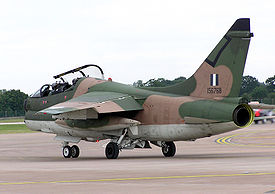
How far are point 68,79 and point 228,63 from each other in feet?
28.0

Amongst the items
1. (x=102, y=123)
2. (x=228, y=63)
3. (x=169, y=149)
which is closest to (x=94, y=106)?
(x=102, y=123)

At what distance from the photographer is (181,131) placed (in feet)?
67.6

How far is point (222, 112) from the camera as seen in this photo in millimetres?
19328

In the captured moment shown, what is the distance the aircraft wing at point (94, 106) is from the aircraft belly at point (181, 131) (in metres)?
1.05

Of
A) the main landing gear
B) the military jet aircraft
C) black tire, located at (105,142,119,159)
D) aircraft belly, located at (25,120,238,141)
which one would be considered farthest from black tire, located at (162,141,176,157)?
the main landing gear

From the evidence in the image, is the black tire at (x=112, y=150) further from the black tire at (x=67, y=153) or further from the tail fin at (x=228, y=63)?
the tail fin at (x=228, y=63)

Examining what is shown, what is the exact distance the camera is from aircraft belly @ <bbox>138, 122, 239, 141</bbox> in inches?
774

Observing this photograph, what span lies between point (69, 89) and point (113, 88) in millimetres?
2223

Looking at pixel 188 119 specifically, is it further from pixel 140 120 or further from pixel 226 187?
pixel 226 187

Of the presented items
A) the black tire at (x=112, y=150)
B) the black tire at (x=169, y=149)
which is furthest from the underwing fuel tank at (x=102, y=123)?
the black tire at (x=169, y=149)

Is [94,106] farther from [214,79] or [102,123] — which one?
[214,79]

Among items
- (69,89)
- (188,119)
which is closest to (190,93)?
(188,119)

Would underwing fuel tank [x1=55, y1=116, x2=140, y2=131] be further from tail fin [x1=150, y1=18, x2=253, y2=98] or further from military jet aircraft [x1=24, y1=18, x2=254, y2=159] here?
tail fin [x1=150, y1=18, x2=253, y2=98]

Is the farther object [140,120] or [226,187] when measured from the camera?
[140,120]
